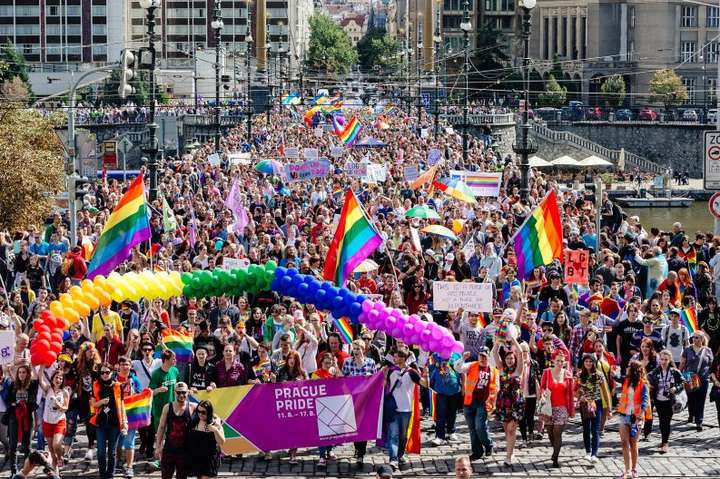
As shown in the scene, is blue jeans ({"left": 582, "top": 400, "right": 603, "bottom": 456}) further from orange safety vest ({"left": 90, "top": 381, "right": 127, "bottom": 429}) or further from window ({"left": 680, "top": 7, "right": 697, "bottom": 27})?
window ({"left": 680, "top": 7, "right": 697, "bottom": 27})

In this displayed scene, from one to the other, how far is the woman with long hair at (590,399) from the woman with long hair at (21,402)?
5.93 metres

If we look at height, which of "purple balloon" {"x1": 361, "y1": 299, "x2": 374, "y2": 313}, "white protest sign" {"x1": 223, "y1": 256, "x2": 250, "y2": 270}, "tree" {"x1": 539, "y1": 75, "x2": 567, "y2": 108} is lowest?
"purple balloon" {"x1": 361, "y1": 299, "x2": 374, "y2": 313}

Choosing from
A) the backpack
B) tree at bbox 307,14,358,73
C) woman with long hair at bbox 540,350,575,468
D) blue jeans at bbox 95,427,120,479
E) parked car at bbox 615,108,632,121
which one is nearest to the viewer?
blue jeans at bbox 95,427,120,479

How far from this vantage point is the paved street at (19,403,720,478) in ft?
54.9

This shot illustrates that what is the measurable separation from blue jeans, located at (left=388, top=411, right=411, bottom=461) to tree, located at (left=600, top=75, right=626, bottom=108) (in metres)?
95.8

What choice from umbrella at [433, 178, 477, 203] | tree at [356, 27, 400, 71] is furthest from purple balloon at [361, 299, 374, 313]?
tree at [356, 27, 400, 71]

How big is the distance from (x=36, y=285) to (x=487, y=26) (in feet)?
364

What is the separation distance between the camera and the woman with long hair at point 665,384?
17531 mm

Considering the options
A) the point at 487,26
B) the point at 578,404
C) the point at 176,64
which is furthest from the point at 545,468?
the point at 176,64

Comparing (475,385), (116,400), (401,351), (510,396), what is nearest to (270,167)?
(401,351)

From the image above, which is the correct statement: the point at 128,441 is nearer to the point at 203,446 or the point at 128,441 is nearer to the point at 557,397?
the point at 203,446

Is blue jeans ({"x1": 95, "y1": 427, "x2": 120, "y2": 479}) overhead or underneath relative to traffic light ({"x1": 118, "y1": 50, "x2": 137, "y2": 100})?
underneath

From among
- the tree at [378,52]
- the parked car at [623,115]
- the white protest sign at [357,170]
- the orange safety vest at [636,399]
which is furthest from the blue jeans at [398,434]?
the tree at [378,52]

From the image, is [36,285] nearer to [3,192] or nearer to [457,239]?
[457,239]
